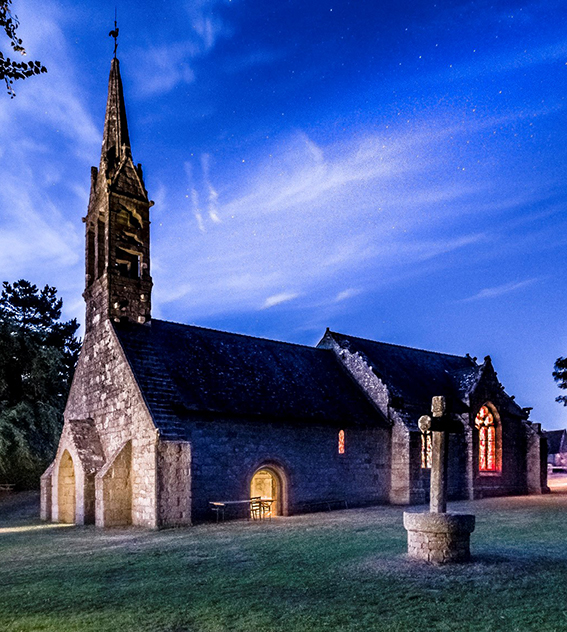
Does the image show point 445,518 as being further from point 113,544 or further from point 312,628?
point 113,544

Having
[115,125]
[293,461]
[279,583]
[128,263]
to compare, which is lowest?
[293,461]

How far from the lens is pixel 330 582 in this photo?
9.35 meters

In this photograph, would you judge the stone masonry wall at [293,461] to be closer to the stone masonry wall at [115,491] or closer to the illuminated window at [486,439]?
the stone masonry wall at [115,491]

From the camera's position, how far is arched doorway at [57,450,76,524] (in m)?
21.6

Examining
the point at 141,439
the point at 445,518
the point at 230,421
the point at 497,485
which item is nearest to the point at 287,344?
the point at 230,421

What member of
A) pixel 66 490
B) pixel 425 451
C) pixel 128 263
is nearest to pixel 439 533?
pixel 66 490

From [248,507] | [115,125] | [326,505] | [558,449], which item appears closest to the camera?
[248,507]

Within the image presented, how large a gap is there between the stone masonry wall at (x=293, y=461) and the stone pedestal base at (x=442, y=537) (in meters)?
10.8

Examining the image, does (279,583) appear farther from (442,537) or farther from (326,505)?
(326,505)

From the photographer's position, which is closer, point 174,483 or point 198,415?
point 174,483

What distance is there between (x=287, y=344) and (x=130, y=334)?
962 centimetres

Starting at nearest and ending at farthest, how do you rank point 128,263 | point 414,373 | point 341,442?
point 128,263 → point 341,442 → point 414,373

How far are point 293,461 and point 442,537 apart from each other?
1272 centimetres

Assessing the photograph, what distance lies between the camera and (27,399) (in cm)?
A: 3253
